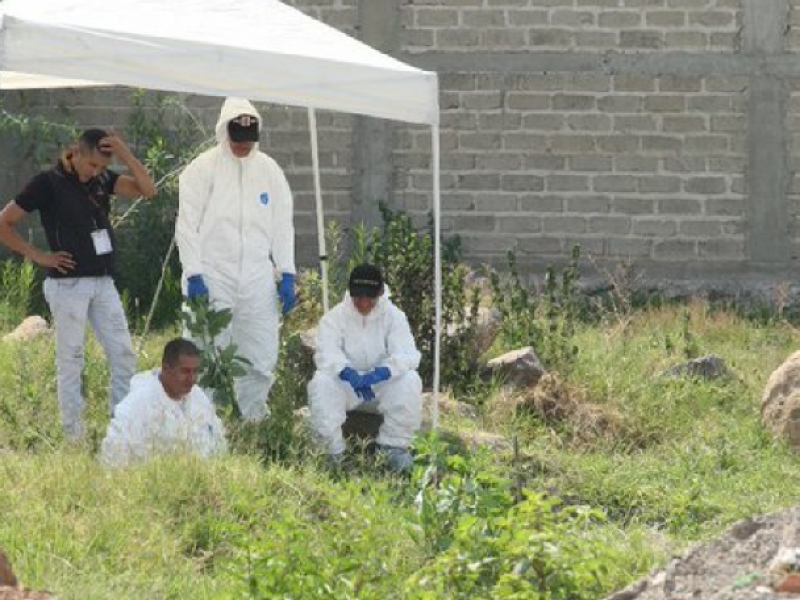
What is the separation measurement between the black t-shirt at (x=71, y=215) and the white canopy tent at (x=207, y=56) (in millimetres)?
809

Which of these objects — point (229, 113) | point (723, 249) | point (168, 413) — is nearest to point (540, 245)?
point (723, 249)

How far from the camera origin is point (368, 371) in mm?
10648

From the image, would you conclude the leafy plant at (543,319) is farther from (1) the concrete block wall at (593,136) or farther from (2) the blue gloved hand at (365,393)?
(2) the blue gloved hand at (365,393)

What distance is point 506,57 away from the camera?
572 inches

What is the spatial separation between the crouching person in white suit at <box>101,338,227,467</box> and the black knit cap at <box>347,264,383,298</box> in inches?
38.9

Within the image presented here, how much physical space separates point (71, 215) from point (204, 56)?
1.30m

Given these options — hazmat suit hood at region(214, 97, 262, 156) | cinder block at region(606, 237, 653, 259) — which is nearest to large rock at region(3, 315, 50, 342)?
hazmat suit hood at region(214, 97, 262, 156)

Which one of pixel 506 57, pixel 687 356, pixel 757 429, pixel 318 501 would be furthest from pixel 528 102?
pixel 318 501

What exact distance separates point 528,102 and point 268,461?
17.1ft

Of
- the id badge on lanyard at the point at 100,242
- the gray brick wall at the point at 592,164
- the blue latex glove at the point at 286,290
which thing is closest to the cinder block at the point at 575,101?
the gray brick wall at the point at 592,164

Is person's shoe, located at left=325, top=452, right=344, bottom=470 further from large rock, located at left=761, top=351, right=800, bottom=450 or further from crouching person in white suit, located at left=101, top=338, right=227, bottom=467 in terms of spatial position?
large rock, located at left=761, top=351, right=800, bottom=450

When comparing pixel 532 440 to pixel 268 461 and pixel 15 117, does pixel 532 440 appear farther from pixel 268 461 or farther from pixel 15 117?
pixel 15 117

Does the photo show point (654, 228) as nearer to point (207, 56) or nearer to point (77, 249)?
point (77, 249)

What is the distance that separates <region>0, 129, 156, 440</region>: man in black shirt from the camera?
407 inches
